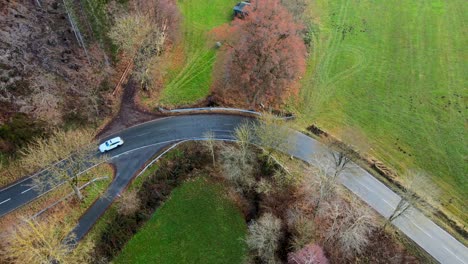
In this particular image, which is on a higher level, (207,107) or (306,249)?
(207,107)

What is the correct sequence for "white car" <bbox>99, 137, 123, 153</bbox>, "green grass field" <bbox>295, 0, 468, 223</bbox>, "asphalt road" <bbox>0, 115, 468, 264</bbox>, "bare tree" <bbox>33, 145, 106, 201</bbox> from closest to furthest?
1. "bare tree" <bbox>33, 145, 106, 201</bbox>
2. "asphalt road" <bbox>0, 115, 468, 264</bbox>
3. "white car" <bbox>99, 137, 123, 153</bbox>
4. "green grass field" <bbox>295, 0, 468, 223</bbox>

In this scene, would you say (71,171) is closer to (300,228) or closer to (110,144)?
(110,144)

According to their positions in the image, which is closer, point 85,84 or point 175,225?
point 175,225

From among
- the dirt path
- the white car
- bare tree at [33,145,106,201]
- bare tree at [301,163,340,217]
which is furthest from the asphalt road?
bare tree at [301,163,340,217]

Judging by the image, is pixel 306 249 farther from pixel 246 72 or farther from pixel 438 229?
pixel 246 72

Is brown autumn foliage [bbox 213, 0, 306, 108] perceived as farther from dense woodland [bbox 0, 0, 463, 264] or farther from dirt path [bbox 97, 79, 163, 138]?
dirt path [bbox 97, 79, 163, 138]

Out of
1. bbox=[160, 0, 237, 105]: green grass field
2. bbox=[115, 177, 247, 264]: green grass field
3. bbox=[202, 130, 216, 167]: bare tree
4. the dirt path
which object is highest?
bbox=[160, 0, 237, 105]: green grass field

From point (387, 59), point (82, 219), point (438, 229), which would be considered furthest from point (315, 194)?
point (387, 59)
